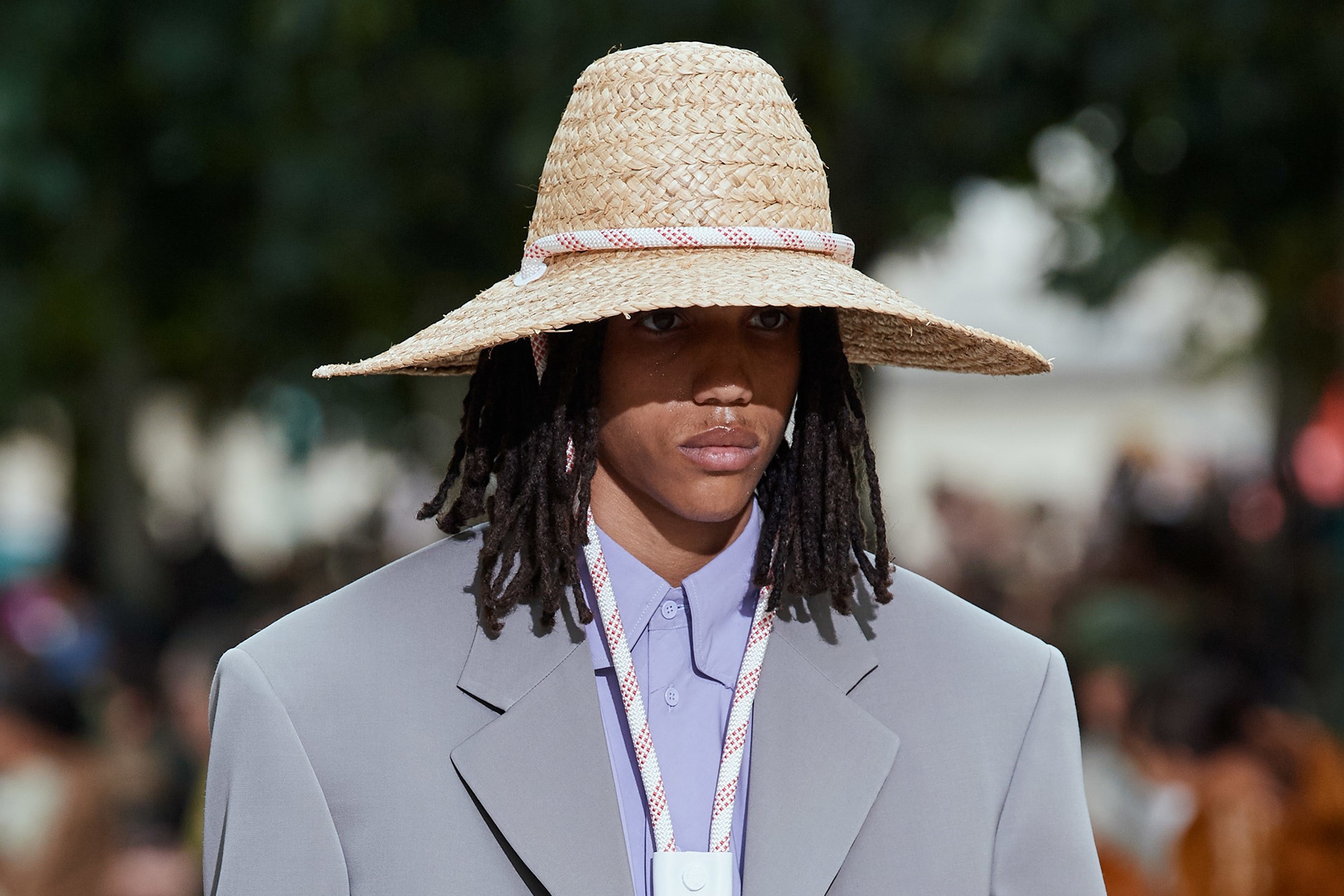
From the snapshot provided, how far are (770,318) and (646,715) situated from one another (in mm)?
586

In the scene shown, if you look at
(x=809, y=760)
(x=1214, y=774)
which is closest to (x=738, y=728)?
(x=809, y=760)

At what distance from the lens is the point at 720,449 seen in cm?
238

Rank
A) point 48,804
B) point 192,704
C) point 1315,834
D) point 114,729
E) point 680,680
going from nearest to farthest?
point 680,680 < point 1315,834 < point 48,804 < point 192,704 < point 114,729

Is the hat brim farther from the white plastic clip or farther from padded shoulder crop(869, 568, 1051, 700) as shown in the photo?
the white plastic clip

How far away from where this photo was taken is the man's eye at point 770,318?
244 centimetres

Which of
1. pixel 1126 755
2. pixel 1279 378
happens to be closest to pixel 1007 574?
pixel 1126 755

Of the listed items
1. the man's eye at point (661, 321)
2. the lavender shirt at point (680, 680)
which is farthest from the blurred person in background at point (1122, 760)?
the man's eye at point (661, 321)

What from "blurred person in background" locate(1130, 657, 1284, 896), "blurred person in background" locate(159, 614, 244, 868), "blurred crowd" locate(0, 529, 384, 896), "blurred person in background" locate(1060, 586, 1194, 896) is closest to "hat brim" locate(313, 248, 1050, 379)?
"blurred crowd" locate(0, 529, 384, 896)

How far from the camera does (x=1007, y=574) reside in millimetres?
10852

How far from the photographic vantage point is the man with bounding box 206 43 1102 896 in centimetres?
227

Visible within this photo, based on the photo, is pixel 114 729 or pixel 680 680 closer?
pixel 680 680

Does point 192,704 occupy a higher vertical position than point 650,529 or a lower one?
lower

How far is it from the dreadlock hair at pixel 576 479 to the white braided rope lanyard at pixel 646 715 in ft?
0.10

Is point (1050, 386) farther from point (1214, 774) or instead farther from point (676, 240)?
point (676, 240)
